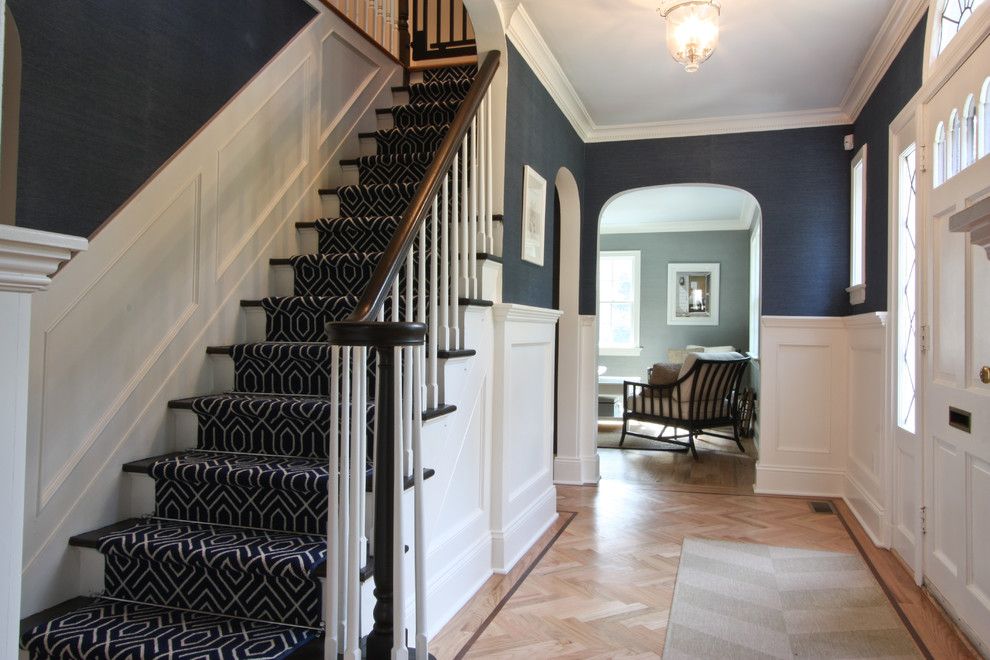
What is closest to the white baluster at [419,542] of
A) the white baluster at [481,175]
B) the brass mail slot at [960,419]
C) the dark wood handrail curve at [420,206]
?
the dark wood handrail curve at [420,206]

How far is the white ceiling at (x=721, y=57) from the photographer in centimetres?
308

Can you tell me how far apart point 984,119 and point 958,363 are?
87 centimetres

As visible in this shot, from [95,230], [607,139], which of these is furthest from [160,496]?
[607,139]

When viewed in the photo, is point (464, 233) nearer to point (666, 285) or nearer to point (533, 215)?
point (533, 215)

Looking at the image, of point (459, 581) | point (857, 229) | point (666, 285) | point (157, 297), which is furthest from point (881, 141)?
point (666, 285)

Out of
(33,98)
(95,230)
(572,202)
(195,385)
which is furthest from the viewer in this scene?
(572,202)

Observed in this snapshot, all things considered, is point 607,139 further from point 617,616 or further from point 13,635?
point 13,635

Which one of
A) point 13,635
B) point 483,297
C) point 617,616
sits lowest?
point 617,616

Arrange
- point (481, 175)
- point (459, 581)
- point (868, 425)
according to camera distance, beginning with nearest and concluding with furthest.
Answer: point (459, 581) → point (481, 175) → point (868, 425)

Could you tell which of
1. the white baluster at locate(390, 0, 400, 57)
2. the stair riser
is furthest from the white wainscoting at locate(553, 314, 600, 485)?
the stair riser

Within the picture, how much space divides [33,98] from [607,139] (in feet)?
12.2

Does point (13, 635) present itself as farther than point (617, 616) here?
No

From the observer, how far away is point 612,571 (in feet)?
10.1

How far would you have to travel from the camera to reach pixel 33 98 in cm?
200
